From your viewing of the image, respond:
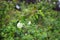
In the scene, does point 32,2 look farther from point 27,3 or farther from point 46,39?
point 46,39

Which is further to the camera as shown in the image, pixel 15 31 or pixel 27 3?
pixel 27 3

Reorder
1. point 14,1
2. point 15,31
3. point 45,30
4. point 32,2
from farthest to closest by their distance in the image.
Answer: point 32,2 < point 14,1 < point 45,30 < point 15,31

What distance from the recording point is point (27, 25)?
13.0ft

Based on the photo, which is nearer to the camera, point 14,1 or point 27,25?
point 27,25

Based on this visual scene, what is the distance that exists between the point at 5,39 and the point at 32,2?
7.41ft

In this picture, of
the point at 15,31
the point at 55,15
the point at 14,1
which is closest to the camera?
the point at 15,31

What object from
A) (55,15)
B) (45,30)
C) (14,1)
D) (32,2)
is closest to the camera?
(45,30)

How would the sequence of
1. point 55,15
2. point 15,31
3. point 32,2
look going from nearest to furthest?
point 15,31, point 55,15, point 32,2

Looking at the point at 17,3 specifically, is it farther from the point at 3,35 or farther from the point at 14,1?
the point at 3,35

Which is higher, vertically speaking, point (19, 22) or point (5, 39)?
point (19, 22)

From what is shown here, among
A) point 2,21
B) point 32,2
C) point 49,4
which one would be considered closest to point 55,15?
point 49,4

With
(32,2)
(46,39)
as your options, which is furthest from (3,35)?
(32,2)

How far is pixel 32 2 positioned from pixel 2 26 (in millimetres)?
1959

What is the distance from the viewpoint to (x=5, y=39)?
3896mm
